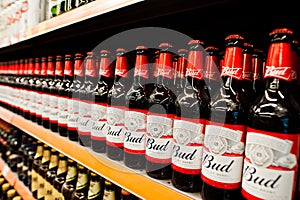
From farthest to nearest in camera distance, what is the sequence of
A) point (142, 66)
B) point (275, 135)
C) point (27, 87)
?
point (27, 87) < point (142, 66) < point (275, 135)

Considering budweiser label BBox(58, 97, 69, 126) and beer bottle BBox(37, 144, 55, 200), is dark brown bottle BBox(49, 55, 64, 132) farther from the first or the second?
beer bottle BBox(37, 144, 55, 200)

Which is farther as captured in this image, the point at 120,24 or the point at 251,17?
the point at 120,24

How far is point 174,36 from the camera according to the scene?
3.54ft

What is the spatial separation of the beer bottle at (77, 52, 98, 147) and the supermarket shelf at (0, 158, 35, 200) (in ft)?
2.72

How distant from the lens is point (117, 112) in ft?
2.77

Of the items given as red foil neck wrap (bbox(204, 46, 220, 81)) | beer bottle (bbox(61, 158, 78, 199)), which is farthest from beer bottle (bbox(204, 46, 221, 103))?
beer bottle (bbox(61, 158, 78, 199))

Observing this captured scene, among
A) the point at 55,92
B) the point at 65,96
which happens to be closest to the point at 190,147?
the point at 65,96

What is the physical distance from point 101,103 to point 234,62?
0.52 meters

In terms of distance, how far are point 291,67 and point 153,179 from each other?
1.44 ft

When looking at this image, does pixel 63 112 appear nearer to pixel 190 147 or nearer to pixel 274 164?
pixel 190 147

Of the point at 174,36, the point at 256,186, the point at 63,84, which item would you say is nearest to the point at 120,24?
the point at 174,36

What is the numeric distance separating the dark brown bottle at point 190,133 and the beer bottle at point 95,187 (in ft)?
1.58

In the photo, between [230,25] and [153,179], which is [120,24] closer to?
[230,25]

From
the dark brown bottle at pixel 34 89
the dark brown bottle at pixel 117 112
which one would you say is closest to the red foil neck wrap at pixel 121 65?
the dark brown bottle at pixel 117 112
